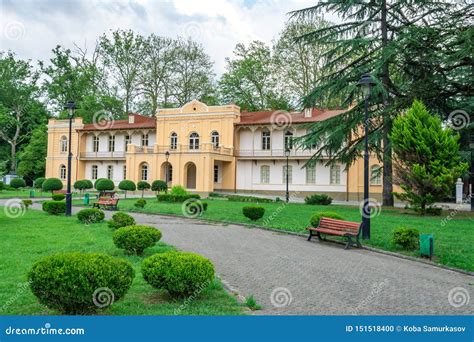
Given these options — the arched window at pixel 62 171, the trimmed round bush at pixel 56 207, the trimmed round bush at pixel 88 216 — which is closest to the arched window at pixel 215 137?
the arched window at pixel 62 171

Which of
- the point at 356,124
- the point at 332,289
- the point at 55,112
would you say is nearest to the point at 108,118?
the point at 55,112

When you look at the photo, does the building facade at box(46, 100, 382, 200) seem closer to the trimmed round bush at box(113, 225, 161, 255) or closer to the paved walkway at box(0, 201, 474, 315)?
the paved walkway at box(0, 201, 474, 315)

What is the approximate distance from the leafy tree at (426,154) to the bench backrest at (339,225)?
7334 millimetres

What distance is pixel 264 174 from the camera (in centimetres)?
4106

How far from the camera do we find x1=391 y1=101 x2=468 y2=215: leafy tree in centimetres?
1925

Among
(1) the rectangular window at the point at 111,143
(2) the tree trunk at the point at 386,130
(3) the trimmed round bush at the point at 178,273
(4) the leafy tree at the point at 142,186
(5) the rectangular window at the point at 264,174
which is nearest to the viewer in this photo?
(3) the trimmed round bush at the point at 178,273

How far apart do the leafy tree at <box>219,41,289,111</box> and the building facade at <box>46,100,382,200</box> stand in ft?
17.4

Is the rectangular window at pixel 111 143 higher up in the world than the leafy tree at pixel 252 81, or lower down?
lower down

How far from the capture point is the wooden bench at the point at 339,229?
12.5 meters

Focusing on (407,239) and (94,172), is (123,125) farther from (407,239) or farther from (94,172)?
(407,239)

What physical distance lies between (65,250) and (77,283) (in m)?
5.38

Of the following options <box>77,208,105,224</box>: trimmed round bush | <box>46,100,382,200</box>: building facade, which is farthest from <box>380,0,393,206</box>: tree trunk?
<box>77,208,105,224</box>: trimmed round bush

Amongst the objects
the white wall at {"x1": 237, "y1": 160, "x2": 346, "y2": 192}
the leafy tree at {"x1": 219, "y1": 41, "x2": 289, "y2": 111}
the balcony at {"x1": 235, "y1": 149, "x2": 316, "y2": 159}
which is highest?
the leafy tree at {"x1": 219, "y1": 41, "x2": 289, "y2": 111}

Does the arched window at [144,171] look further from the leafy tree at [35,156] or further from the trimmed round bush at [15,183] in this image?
the leafy tree at [35,156]
